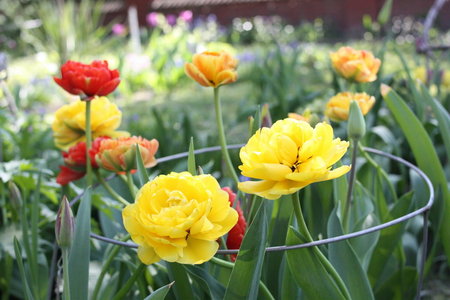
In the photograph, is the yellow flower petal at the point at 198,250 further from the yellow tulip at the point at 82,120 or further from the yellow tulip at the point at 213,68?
the yellow tulip at the point at 82,120

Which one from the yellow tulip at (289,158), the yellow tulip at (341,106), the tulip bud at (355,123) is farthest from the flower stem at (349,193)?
the yellow tulip at (289,158)

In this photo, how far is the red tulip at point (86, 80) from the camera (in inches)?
39.0

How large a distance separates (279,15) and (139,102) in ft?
17.8

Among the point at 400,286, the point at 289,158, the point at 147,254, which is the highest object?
the point at 289,158

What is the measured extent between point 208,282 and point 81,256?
0.64ft

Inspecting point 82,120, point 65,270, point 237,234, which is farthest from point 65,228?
point 82,120

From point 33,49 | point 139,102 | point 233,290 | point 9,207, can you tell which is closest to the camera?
point 233,290

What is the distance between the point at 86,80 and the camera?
0.99 metres

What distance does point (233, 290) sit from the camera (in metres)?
0.77

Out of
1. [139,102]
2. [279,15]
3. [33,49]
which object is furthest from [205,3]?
[139,102]

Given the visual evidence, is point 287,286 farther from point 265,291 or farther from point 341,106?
point 341,106

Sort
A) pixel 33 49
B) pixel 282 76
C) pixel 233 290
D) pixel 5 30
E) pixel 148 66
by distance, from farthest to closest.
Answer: pixel 5 30
pixel 33 49
pixel 148 66
pixel 282 76
pixel 233 290

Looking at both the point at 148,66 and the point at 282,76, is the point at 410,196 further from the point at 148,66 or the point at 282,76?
the point at 148,66

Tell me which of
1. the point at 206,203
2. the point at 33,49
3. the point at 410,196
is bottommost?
the point at 33,49
